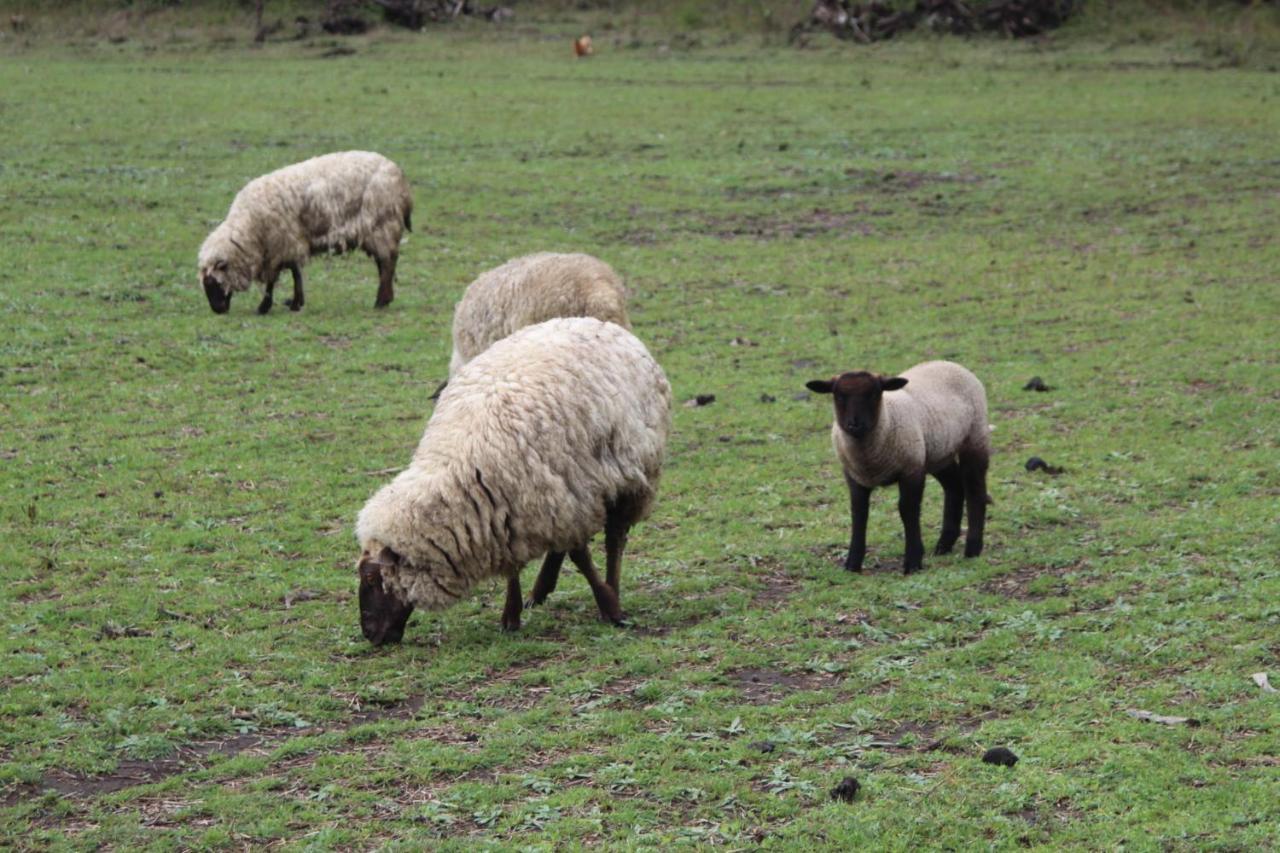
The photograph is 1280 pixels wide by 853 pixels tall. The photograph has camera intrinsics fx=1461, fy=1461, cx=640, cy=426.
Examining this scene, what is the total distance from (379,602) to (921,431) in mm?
3725

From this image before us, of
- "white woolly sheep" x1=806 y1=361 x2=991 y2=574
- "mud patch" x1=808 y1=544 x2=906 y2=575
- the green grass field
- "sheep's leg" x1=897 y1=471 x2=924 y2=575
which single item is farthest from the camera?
"mud patch" x1=808 y1=544 x2=906 y2=575

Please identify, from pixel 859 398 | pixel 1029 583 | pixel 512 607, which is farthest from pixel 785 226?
pixel 512 607

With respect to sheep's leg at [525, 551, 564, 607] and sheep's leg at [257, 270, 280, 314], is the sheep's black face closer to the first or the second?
sheep's leg at [257, 270, 280, 314]

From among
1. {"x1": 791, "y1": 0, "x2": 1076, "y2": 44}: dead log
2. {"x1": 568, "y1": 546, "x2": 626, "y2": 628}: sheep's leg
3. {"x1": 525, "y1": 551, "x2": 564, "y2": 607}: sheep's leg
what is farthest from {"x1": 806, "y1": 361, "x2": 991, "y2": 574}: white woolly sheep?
{"x1": 791, "y1": 0, "x2": 1076, "y2": 44}: dead log

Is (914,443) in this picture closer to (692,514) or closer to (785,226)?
(692,514)

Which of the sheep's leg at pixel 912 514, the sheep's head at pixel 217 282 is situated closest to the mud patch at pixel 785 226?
the sheep's head at pixel 217 282

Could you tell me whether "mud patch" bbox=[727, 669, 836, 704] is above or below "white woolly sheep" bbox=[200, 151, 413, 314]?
below

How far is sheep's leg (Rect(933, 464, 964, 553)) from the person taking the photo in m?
10.2

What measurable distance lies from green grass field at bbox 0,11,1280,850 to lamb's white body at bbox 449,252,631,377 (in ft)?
4.36

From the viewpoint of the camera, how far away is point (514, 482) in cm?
831

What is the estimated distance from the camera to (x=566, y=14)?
44875mm

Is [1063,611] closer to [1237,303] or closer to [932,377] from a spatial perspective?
[932,377]

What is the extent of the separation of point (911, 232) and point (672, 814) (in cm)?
1706

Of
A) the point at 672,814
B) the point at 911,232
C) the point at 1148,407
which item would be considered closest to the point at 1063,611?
the point at 672,814
